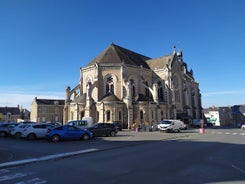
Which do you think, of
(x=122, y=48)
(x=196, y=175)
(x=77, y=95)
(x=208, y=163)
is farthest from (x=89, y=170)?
(x=122, y=48)

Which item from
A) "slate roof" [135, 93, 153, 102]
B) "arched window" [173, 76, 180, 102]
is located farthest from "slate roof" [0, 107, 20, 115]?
"arched window" [173, 76, 180, 102]

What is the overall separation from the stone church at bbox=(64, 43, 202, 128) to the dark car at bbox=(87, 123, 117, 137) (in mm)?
12238

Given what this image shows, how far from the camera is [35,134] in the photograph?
19.8m

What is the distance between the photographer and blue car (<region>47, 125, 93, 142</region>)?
58.6 feet

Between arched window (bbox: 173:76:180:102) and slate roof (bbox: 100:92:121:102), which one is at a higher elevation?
arched window (bbox: 173:76:180:102)

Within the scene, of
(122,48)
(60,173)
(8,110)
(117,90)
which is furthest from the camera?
(8,110)

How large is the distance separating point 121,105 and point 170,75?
47.5 ft

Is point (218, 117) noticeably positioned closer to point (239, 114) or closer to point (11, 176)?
point (239, 114)

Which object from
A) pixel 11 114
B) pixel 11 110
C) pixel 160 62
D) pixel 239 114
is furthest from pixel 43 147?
pixel 239 114

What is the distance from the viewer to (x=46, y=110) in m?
67.8

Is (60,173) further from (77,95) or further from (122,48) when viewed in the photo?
(122,48)

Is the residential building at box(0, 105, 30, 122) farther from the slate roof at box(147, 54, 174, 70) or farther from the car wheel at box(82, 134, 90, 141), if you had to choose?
the car wheel at box(82, 134, 90, 141)

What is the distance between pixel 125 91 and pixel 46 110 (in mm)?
38239

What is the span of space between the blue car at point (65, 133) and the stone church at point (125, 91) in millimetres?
17086
